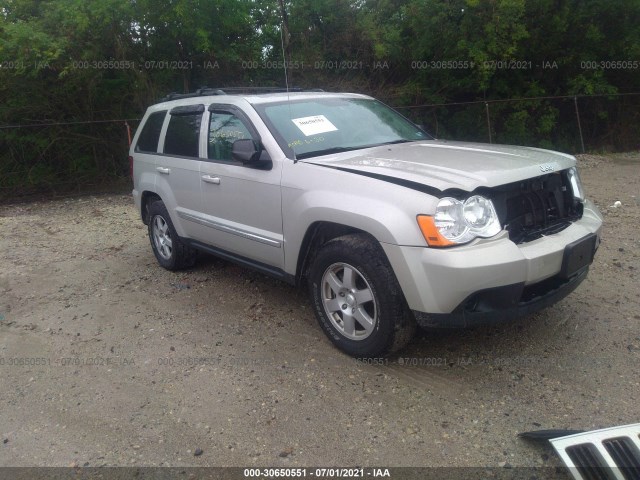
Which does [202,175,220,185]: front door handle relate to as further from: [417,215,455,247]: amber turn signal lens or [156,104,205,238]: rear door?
[417,215,455,247]: amber turn signal lens

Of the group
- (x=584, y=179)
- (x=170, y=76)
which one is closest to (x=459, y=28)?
(x=584, y=179)

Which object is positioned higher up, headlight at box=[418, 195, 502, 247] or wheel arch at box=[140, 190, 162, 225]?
headlight at box=[418, 195, 502, 247]

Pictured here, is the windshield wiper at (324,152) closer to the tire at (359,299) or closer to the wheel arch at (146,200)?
the tire at (359,299)

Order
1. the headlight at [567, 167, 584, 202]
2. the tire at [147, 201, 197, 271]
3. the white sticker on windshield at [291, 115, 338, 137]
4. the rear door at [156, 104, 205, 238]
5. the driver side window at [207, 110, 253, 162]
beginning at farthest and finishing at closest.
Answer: the tire at [147, 201, 197, 271], the rear door at [156, 104, 205, 238], the driver side window at [207, 110, 253, 162], the white sticker on windshield at [291, 115, 338, 137], the headlight at [567, 167, 584, 202]

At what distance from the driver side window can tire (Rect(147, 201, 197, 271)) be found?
44.0 inches

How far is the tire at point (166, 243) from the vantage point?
5840 millimetres

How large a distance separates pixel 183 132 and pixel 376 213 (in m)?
2.73

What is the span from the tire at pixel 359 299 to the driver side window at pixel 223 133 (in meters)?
1.39

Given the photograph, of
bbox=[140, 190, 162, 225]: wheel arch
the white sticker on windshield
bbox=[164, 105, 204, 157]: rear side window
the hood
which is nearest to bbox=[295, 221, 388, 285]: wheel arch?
the hood

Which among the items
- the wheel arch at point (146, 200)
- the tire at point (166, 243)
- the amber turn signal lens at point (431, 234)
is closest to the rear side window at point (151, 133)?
the wheel arch at point (146, 200)

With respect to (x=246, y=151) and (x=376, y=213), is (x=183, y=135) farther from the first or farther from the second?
(x=376, y=213)

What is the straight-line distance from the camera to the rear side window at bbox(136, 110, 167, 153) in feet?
19.5

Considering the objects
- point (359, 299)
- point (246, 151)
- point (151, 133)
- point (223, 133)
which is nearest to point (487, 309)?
point (359, 299)

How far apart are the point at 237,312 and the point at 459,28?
35.5 ft
